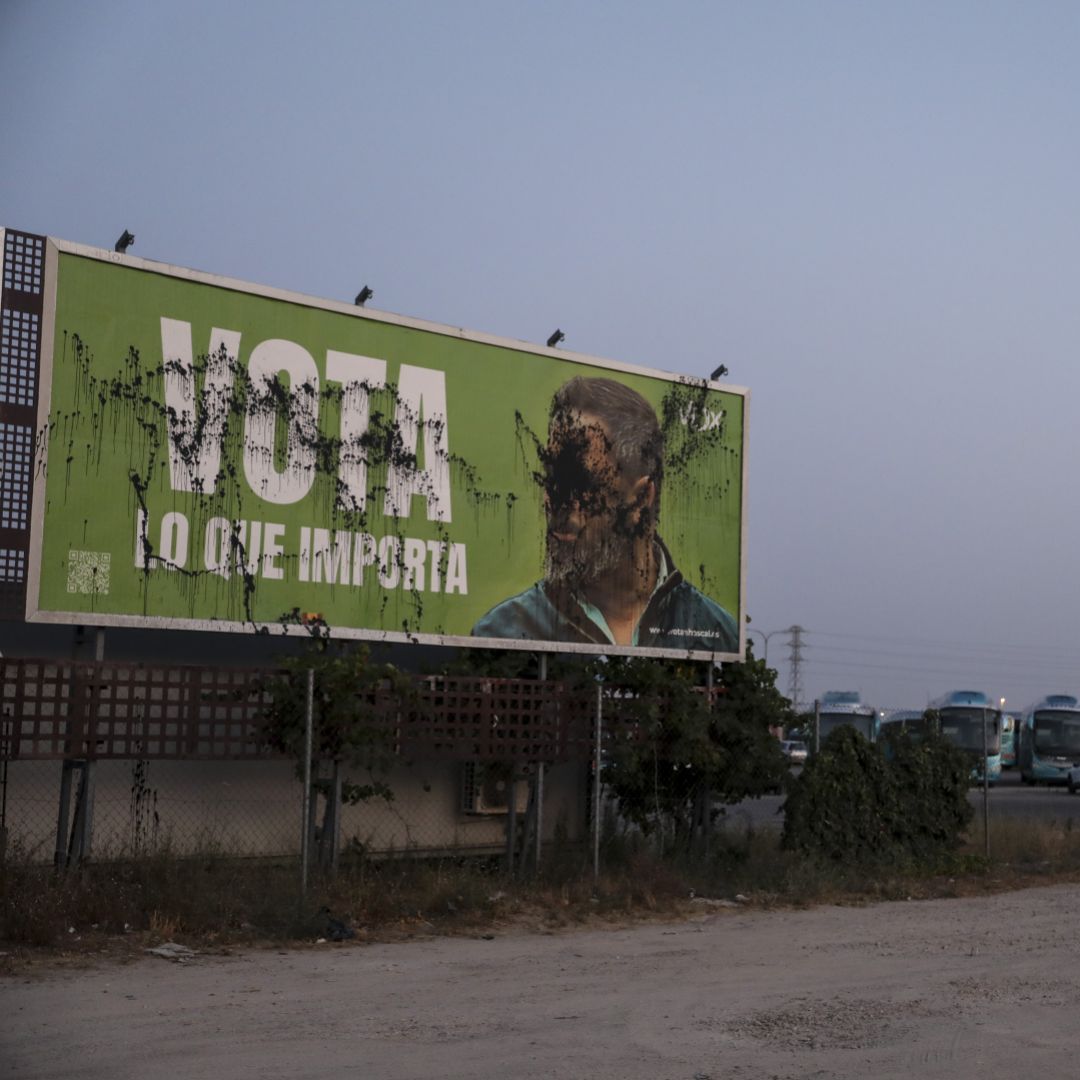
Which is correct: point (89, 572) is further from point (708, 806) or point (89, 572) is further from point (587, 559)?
point (708, 806)

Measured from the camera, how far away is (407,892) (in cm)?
1425

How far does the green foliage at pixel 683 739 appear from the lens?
1744 cm

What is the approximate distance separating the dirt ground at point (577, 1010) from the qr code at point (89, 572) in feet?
12.9

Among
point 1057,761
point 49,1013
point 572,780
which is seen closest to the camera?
point 49,1013

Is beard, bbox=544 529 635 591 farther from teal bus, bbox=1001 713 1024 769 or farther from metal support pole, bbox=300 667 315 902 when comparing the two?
teal bus, bbox=1001 713 1024 769

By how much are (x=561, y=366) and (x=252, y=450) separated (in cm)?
432

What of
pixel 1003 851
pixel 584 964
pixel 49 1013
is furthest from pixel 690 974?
pixel 1003 851

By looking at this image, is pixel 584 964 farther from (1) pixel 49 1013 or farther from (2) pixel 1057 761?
(2) pixel 1057 761

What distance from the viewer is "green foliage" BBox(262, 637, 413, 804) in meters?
14.7

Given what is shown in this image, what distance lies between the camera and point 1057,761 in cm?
5059

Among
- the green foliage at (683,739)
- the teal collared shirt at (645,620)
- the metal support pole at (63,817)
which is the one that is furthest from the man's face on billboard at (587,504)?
the metal support pole at (63,817)

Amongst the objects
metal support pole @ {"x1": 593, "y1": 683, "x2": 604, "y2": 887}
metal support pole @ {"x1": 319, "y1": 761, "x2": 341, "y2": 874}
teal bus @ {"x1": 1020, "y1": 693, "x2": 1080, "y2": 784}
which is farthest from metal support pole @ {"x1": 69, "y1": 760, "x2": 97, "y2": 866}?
teal bus @ {"x1": 1020, "y1": 693, "x2": 1080, "y2": 784}

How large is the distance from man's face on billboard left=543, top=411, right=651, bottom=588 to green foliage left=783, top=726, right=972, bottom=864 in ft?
11.8

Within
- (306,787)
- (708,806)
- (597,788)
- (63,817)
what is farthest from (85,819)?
(708,806)
